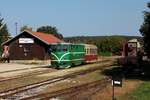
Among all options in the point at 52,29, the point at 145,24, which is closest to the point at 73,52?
the point at 145,24

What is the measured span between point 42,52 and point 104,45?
4767cm

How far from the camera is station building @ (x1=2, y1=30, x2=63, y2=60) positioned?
224 feet

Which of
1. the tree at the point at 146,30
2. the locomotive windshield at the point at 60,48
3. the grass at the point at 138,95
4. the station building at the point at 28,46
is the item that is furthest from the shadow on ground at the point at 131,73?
the station building at the point at 28,46

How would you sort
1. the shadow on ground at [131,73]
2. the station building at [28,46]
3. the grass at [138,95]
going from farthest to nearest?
the station building at [28,46] → the shadow on ground at [131,73] → the grass at [138,95]

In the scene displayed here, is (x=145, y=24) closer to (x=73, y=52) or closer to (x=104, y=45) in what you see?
(x=73, y=52)

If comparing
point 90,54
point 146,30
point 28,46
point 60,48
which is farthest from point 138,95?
point 28,46

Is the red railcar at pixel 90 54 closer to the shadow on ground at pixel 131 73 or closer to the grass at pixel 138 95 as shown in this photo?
the shadow on ground at pixel 131 73

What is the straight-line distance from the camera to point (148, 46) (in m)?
31.9

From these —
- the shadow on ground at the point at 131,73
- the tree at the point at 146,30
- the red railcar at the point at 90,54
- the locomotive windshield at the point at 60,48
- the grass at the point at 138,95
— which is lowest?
the shadow on ground at the point at 131,73

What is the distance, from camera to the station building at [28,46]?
6825cm

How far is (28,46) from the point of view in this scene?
229 ft

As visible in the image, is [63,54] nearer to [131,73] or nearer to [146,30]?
[131,73]

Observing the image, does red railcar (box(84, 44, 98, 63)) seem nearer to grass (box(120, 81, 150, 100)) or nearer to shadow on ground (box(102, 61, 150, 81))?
shadow on ground (box(102, 61, 150, 81))

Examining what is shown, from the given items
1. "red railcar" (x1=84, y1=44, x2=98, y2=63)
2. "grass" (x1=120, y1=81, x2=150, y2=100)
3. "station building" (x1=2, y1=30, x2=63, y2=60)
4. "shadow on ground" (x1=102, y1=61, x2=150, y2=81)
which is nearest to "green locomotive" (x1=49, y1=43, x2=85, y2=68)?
"shadow on ground" (x1=102, y1=61, x2=150, y2=81)
